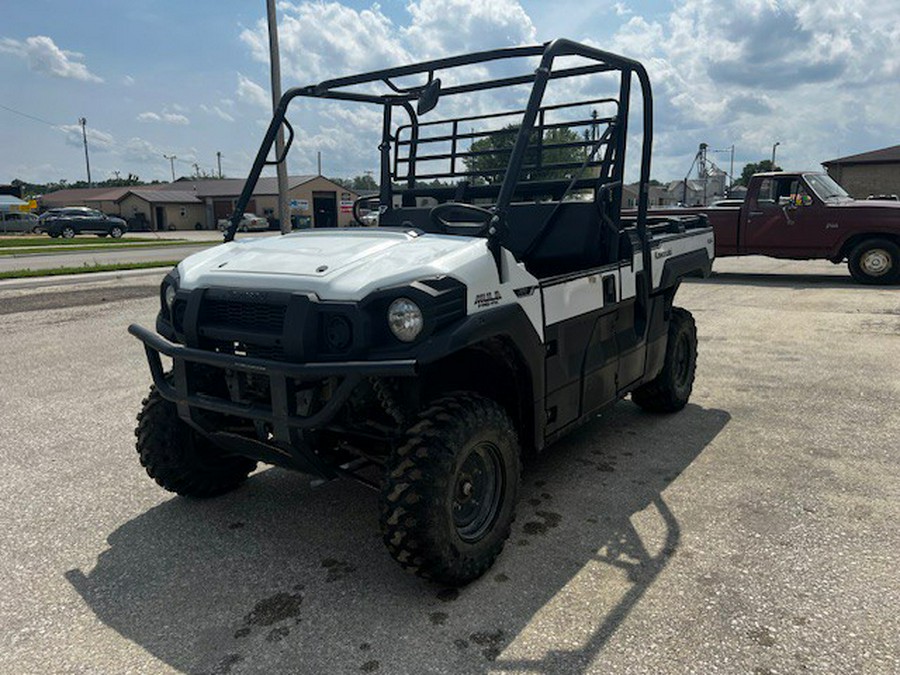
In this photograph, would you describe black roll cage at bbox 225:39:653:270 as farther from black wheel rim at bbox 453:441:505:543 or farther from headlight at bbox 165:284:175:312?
black wheel rim at bbox 453:441:505:543

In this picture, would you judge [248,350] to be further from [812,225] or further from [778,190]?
[778,190]

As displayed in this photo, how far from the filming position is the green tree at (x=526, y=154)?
462 centimetres

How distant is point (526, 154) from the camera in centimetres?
467

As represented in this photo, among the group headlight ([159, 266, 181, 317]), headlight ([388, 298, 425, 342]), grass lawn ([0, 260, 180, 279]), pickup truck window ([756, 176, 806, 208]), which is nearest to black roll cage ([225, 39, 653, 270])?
headlight ([159, 266, 181, 317])

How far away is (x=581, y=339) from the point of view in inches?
146

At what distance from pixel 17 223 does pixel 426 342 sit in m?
50.9

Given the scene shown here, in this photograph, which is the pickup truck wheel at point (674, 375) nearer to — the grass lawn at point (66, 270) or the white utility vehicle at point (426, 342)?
the white utility vehicle at point (426, 342)

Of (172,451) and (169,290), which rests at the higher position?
(169,290)

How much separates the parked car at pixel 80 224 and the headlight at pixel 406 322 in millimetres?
39241

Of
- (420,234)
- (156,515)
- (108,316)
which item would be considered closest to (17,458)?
(156,515)

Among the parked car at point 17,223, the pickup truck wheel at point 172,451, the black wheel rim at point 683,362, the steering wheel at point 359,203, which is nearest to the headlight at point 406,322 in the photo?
the pickup truck wheel at point 172,451

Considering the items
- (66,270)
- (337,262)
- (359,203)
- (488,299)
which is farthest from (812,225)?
(66,270)

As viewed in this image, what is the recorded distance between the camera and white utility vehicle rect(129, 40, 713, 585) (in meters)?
2.71

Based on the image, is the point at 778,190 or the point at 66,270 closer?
the point at 778,190
